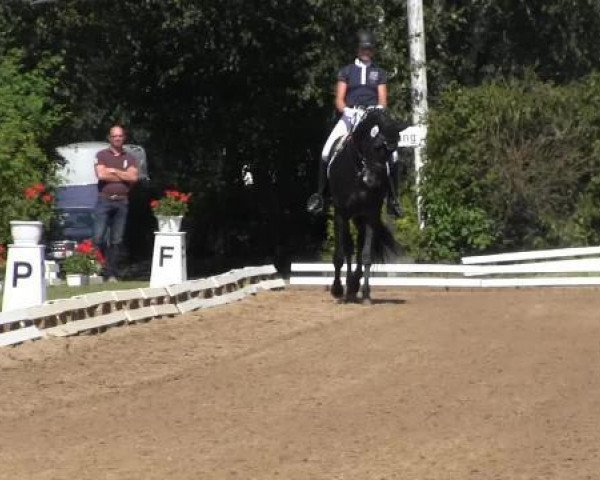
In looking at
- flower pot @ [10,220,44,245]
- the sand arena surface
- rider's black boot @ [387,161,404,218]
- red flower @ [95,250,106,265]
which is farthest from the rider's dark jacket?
red flower @ [95,250,106,265]

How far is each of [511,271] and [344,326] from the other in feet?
20.6

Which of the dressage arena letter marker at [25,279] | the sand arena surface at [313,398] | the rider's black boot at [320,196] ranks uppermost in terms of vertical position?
the rider's black boot at [320,196]

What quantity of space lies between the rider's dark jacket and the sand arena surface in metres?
2.55

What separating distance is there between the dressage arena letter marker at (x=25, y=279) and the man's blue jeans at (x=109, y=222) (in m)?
5.37

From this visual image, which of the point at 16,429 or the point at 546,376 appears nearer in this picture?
the point at 16,429

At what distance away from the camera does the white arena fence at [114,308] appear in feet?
47.8

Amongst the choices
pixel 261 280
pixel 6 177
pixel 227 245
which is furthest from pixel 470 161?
pixel 227 245

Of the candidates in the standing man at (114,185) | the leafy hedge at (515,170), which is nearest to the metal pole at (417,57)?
the leafy hedge at (515,170)

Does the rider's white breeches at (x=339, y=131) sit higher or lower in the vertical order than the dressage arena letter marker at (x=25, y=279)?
higher

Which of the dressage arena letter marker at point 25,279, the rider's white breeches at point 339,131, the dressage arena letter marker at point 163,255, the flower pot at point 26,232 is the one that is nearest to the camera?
the dressage arena letter marker at point 25,279

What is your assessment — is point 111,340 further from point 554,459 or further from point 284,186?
point 284,186

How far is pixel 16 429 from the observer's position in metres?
10.4

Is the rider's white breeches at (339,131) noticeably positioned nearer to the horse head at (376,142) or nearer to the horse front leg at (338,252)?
the horse head at (376,142)

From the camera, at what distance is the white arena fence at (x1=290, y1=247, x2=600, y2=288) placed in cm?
2164
